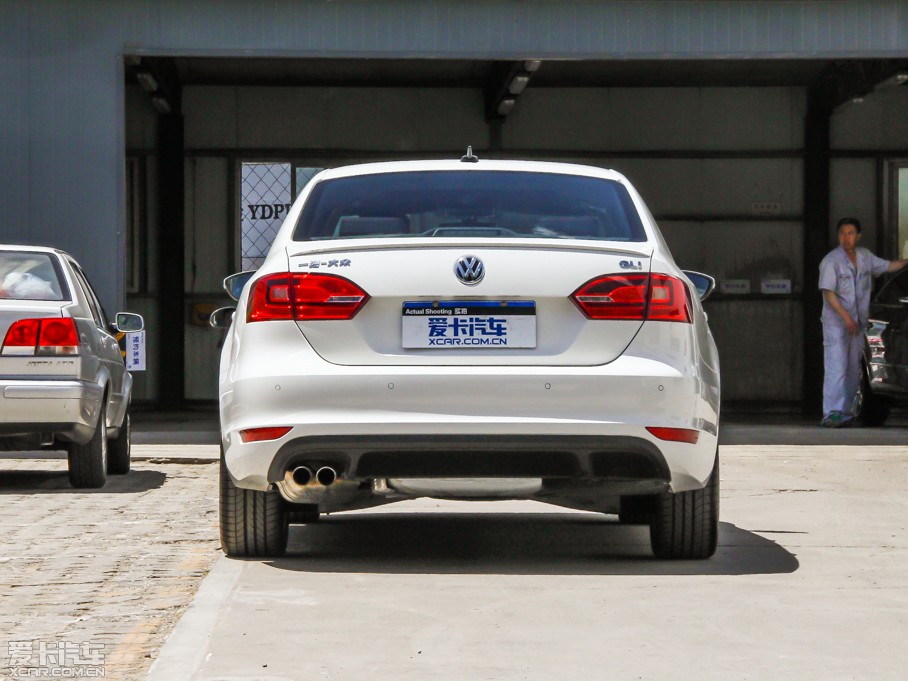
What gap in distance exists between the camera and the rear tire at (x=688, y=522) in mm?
6508

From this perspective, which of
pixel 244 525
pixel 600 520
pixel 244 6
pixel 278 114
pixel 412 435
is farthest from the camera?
pixel 278 114

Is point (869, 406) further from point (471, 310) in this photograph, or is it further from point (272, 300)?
point (272, 300)

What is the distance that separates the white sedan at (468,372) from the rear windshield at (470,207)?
0.56ft

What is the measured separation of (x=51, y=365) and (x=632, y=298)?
4.63 metres

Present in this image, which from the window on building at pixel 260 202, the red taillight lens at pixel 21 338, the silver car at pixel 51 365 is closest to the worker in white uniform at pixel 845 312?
the silver car at pixel 51 365

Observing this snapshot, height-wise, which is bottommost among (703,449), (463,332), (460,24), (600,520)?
(600,520)

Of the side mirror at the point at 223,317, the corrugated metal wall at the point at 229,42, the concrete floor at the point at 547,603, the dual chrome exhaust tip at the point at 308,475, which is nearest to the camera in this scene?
the concrete floor at the point at 547,603

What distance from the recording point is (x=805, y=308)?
2208 centimetres

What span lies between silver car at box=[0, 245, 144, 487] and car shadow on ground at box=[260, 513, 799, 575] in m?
2.25

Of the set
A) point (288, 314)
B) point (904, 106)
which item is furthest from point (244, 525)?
point (904, 106)

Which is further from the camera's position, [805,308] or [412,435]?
[805,308]

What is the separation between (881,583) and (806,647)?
56.6 inches

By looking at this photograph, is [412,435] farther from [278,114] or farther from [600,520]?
[278,114]

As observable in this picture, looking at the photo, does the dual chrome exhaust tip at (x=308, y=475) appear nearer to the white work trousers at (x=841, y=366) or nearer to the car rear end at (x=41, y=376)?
the car rear end at (x=41, y=376)
